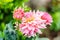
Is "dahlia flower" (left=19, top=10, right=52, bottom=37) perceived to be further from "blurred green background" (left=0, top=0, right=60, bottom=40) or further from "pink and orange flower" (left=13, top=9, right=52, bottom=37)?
"blurred green background" (left=0, top=0, right=60, bottom=40)

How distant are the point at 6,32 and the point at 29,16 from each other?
0.61 ft

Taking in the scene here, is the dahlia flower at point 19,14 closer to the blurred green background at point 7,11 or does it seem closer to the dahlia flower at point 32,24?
the dahlia flower at point 32,24

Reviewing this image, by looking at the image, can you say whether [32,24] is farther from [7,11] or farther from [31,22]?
[7,11]

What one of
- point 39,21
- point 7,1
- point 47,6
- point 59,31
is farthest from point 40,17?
point 47,6

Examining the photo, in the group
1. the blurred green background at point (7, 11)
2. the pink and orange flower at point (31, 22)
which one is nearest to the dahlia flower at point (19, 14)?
the pink and orange flower at point (31, 22)

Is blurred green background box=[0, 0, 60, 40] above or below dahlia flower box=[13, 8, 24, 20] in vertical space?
below

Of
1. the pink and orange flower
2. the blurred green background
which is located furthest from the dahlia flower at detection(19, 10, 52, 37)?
the blurred green background

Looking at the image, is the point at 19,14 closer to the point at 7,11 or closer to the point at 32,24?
the point at 32,24

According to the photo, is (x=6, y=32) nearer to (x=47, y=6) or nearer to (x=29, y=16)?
(x=29, y=16)

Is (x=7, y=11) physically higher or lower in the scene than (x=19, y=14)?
lower

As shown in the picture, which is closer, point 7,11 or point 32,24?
point 32,24

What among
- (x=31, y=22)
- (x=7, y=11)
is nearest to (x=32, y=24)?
(x=31, y=22)

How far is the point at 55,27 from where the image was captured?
267 cm

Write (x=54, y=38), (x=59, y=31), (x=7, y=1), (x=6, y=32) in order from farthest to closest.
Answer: (x=59, y=31) → (x=54, y=38) → (x=7, y=1) → (x=6, y=32)
